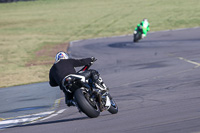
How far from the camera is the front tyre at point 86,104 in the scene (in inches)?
308

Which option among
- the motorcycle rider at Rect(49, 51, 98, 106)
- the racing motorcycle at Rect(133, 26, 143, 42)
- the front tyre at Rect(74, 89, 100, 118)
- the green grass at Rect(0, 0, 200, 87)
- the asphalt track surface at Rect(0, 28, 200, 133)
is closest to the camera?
the asphalt track surface at Rect(0, 28, 200, 133)

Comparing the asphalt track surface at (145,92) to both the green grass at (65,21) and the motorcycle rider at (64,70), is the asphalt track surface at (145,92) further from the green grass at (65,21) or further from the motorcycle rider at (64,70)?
the green grass at (65,21)

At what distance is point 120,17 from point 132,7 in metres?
6.19

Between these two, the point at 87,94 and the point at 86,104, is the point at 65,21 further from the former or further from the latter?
the point at 86,104

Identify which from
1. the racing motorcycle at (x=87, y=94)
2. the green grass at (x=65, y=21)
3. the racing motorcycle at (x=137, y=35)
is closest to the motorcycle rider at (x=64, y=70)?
the racing motorcycle at (x=87, y=94)

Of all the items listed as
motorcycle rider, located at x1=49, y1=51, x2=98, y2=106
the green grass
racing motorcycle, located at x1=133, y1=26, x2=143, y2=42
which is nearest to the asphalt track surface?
motorcycle rider, located at x1=49, y1=51, x2=98, y2=106

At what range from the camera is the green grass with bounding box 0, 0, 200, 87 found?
27.5 metres

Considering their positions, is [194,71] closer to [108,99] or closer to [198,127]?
[108,99]

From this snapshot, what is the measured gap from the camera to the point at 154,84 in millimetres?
13180

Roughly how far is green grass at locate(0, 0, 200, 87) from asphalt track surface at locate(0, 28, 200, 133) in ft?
13.4

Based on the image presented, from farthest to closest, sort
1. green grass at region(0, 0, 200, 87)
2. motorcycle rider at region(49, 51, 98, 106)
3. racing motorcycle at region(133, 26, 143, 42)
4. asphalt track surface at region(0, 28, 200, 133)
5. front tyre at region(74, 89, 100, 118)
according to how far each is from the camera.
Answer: racing motorcycle at region(133, 26, 143, 42), green grass at region(0, 0, 200, 87), motorcycle rider at region(49, 51, 98, 106), front tyre at region(74, 89, 100, 118), asphalt track surface at region(0, 28, 200, 133)

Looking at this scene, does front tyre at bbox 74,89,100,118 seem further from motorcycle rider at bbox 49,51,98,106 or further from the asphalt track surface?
motorcycle rider at bbox 49,51,98,106

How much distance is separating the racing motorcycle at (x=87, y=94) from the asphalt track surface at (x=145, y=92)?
0.23 meters

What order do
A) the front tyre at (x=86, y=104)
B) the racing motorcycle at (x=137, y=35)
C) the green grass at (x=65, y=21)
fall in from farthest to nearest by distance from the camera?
the racing motorcycle at (x=137, y=35), the green grass at (x=65, y=21), the front tyre at (x=86, y=104)
